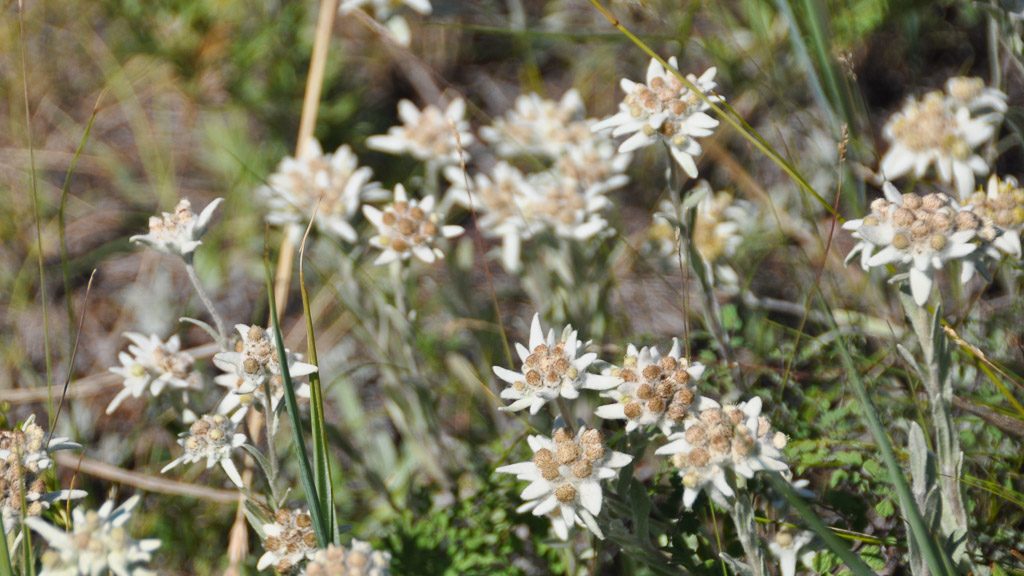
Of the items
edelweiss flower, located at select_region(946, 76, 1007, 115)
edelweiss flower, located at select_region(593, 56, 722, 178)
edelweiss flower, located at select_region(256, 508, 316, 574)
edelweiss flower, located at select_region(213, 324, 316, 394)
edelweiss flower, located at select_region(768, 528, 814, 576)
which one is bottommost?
edelweiss flower, located at select_region(768, 528, 814, 576)

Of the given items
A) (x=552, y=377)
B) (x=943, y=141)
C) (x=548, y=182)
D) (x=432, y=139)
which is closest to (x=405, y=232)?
(x=548, y=182)

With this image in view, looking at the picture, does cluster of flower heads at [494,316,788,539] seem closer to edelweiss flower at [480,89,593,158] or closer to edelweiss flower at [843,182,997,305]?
edelweiss flower at [843,182,997,305]

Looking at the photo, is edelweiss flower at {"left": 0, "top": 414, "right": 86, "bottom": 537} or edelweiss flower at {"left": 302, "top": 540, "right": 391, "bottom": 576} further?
edelweiss flower at {"left": 0, "top": 414, "right": 86, "bottom": 537}

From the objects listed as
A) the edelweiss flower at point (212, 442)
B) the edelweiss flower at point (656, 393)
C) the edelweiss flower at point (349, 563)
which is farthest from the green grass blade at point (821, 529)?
the edelweiss flower at point (212, 442)

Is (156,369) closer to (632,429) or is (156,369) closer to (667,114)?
(632,429)

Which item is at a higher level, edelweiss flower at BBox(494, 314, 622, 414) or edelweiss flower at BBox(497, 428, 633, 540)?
edelweiss flower at BBox(494, 314, 622, 414)

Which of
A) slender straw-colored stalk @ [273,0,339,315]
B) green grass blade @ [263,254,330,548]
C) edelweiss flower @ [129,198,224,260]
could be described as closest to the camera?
green grass blade @ [263,254,330,548]

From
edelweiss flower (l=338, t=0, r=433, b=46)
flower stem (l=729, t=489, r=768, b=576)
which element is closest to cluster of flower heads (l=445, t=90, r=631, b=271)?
edelweiss flower (l=338, t=0, r=433, b=46)

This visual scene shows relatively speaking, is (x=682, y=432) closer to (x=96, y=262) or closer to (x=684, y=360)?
(x=684, y=360)
